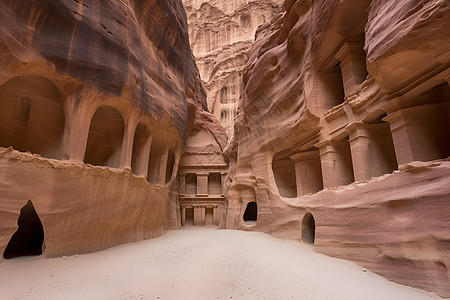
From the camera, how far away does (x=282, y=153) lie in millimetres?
14172

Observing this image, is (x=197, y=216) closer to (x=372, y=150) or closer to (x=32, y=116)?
(x=32, y=116)

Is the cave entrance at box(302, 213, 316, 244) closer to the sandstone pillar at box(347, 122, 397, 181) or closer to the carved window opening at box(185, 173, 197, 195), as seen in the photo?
A: the sandstone pillar at box(347, 122, 397, 181)

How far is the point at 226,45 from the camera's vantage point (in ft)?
115

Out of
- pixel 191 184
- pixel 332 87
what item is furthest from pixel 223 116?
pixel 332 87

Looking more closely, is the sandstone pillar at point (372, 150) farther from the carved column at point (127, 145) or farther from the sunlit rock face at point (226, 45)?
the sunlit rock face at point (226, 45)

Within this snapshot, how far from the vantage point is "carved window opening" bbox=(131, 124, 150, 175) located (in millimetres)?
11711

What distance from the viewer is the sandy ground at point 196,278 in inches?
164

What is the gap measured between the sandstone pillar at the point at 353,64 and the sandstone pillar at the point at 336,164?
7.34 feet

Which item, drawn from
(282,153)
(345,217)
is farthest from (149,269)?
(282,153)

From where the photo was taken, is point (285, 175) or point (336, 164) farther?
point (285, 175)

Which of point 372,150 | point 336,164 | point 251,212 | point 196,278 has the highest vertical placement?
point 372,150

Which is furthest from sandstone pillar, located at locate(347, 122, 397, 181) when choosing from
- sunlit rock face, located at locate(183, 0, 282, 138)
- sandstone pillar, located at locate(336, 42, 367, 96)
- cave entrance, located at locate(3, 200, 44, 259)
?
sunlit rock face, located at locate(183, 0, 282, 138)

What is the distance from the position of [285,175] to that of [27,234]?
1396 centimetres

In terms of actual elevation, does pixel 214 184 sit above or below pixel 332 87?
below
